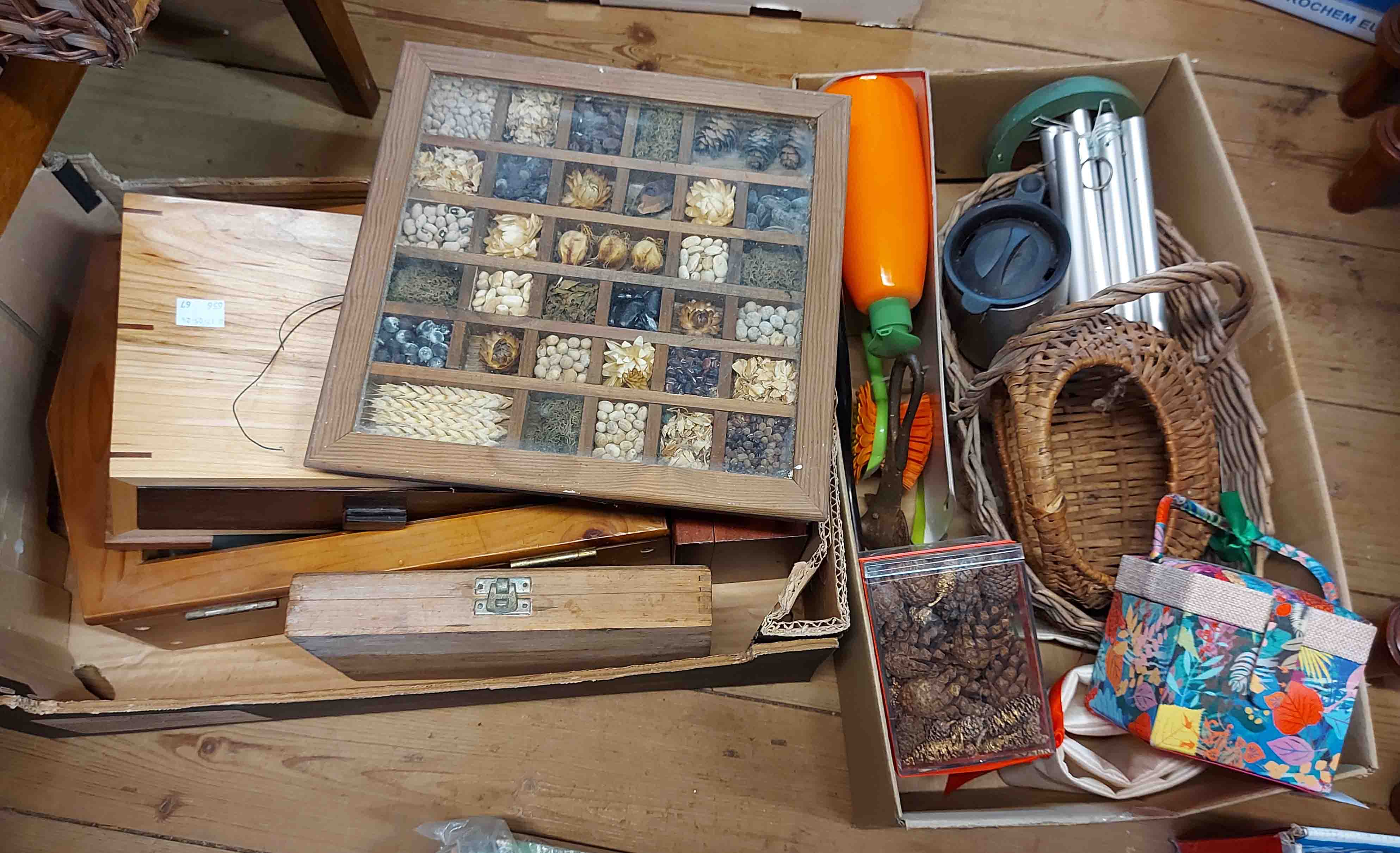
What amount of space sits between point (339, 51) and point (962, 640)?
1108mm

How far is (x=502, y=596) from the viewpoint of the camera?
77 centimetres

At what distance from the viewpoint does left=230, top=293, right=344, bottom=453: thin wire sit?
79 cm

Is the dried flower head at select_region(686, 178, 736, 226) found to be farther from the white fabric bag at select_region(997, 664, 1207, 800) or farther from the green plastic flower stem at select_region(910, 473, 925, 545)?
the white fabric bag at select_region(997, 664, 1207, 800)

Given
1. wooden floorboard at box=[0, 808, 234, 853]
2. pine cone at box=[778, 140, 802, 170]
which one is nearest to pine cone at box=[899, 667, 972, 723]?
pine cone at box=[778, 140, 802, 170]

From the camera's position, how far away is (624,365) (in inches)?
31.6

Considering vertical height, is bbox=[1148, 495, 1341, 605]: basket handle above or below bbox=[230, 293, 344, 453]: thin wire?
below

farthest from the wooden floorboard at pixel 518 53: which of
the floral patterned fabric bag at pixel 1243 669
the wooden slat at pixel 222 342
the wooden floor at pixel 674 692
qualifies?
the floral patterned fabric bag at pixel 1243 669

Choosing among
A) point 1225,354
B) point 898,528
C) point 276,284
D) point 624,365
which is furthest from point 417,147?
point 1225,354

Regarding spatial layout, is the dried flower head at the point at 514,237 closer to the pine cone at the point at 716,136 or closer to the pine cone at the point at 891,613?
the pine cone at the point at 716,136

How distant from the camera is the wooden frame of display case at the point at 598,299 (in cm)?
76

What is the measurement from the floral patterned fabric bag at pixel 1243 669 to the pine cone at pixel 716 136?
65 cm

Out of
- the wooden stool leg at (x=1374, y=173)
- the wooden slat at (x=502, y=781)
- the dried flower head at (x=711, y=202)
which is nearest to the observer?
the dried flower head at (x=711, y=202)

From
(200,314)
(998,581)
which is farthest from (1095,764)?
(200,314)

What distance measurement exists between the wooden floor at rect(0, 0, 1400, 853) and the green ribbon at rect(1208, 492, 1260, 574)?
4.3 inches
